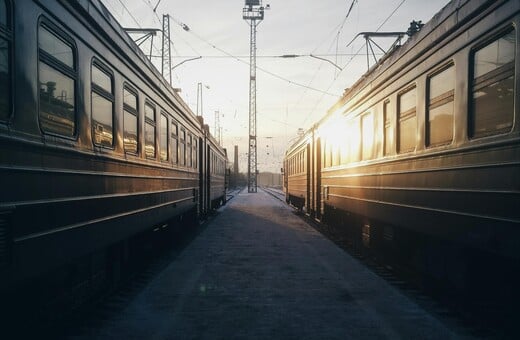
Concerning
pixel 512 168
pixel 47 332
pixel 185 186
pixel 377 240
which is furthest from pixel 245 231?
pixel 512 168

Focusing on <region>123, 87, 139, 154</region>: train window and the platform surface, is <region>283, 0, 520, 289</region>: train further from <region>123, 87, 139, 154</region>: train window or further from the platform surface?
<region>123, 87, 139, 154</region>: train window

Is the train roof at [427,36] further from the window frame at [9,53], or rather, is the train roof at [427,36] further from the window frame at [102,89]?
the window frame at [9,53]

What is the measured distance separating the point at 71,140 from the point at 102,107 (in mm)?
1156

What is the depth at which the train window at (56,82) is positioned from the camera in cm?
423

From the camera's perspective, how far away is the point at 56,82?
459cm

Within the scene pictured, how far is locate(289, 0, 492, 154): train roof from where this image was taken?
5346mm

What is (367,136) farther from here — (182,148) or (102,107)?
(102,107)

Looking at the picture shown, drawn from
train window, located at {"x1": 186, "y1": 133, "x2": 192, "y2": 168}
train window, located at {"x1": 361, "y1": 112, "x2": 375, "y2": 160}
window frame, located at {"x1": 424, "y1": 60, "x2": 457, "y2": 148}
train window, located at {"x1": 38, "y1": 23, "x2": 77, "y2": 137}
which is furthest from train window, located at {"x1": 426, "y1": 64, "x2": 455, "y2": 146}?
train window, located at {"x1": 186, "y1": 133, "x2": 192, "y2": 168}

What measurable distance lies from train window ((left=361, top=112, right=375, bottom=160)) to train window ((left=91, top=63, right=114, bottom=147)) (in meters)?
4.58

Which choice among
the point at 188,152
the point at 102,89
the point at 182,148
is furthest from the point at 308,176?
the point at 102,89

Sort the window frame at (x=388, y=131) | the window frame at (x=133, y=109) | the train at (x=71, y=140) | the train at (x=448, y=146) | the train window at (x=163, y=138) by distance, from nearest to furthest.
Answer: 1. the train at (x=71, y=140)
2. the train at (x=448, y=146)
3. the window frame at (x=133, y=109)
4. the window frame at (x=388, y=131)
5. the train window at (x=163, y=138)

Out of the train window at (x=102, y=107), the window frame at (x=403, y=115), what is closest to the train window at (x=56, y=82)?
the train window at (x=102, y=107)

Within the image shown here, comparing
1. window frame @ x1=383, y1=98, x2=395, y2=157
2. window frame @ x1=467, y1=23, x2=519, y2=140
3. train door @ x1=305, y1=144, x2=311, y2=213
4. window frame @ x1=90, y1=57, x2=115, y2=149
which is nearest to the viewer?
window frame @ x1=467, y1=23, x2=519, y2=140

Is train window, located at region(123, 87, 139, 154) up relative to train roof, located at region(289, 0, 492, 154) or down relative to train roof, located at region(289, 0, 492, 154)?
down
